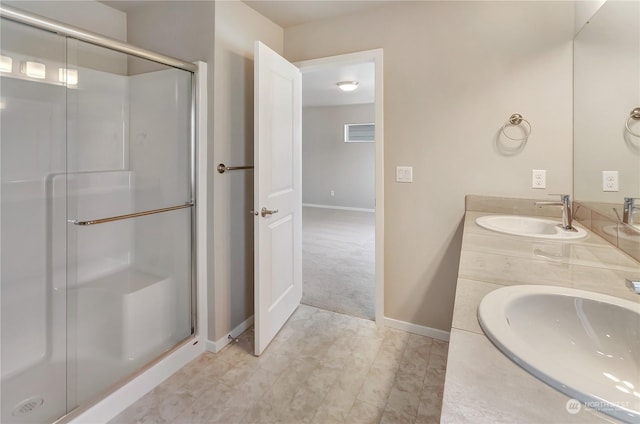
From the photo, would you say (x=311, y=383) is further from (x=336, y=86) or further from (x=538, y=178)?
(x=336, y=86)

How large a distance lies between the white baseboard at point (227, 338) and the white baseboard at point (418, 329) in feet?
3.42

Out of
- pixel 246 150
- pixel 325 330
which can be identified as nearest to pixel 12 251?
pixel 246 150

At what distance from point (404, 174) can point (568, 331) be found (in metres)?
1.58

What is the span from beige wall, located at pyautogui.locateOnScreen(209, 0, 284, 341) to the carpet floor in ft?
2.64

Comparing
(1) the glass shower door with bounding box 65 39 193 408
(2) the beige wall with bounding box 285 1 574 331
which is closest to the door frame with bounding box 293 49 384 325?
(2) the beige wall with bounding box 285 1 574 331

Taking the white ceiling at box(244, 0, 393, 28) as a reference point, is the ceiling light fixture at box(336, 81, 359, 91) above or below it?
above

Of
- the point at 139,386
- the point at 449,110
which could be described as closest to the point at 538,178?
the point at 449,110

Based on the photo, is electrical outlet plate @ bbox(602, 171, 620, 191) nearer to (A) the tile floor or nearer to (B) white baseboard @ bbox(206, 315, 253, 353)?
(A) the tile floor

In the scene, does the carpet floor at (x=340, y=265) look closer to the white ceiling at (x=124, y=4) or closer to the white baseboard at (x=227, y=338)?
the white baseboard at (x=227, y=338)

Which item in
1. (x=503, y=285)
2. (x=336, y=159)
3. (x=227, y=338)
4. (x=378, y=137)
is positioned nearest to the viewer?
(x=503, y=285)

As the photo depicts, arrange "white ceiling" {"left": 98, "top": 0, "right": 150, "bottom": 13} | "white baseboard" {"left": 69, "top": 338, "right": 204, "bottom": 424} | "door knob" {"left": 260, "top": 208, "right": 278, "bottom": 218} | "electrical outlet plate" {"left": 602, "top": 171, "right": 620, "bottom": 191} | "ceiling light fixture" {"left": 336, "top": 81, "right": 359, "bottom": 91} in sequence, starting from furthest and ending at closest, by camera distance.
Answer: "ceiling light fixture" {"left": 336, "top": 81, "right": 359, "bottom": 91} → "white ceiling" {"left": 98, "top": 0, "right": 150, "bottom": 13} → "door knob" {"left": 260, "top": 208, "right": 278, "bottom": 218} → "white baseboard" {"left": 69, "top": 338, "right": 204, "bottom": 424} → "electrical outlet plate" {"left": 602, "top": 171, "right": 620, "bottom": 191}

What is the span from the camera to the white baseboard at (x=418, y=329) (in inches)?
91.3

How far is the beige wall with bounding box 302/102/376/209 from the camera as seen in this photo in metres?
7.47

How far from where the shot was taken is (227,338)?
2.24 meters
